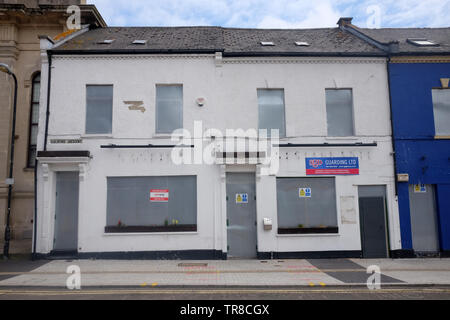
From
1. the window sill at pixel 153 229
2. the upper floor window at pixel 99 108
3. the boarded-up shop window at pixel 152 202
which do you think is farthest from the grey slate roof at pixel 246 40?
the window sill at pixel 153 229

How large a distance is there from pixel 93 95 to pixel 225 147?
18.3 ft

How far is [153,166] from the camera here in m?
12.5

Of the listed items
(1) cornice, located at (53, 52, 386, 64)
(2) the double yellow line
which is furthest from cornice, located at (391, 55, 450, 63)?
(2) the double yellow line

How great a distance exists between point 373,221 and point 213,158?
6584mm

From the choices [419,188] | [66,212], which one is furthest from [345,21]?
[66,212]

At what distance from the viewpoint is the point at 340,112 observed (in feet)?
43.7

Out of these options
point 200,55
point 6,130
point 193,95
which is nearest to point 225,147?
point 193,95

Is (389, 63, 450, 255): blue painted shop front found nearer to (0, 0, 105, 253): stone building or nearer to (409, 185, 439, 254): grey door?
(409, 185, 439, 254): grey door

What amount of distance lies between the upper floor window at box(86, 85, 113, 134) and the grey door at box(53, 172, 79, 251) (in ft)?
6.39

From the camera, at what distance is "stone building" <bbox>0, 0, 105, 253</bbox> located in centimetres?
1625
